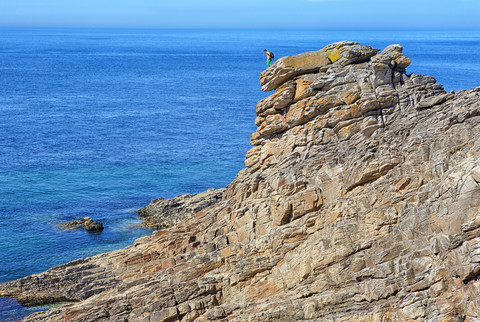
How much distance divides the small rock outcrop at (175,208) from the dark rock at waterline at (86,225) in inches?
221

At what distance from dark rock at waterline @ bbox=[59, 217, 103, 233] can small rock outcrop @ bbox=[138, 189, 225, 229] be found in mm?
5619

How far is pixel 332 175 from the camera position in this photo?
4019 cm

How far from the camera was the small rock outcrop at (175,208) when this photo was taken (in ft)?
222

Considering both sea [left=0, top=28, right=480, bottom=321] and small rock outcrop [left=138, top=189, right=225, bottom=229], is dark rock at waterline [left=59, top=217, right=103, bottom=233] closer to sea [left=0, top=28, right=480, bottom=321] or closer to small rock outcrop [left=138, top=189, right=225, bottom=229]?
sea [left=0, top=28, right=480, bottom=321]

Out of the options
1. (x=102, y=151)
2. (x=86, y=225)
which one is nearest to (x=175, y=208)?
(x=86, y=225)

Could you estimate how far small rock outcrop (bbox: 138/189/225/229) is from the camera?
67750 mm

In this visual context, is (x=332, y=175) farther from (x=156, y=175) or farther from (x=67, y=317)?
(x=156, y=175)

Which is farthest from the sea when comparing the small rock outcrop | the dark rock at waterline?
the small rock outcrop

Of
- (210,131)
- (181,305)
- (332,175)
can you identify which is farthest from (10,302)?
(210,131)

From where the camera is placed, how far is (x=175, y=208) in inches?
2800

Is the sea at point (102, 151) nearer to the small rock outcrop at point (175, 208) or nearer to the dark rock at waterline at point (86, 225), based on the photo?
the dark rock at waterline at point (86, 225)

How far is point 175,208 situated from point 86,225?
10.6m

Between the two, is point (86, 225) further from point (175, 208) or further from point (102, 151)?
point (102, 151)

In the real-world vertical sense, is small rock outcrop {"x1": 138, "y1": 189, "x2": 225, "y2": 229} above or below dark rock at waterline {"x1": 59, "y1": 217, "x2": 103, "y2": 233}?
above
